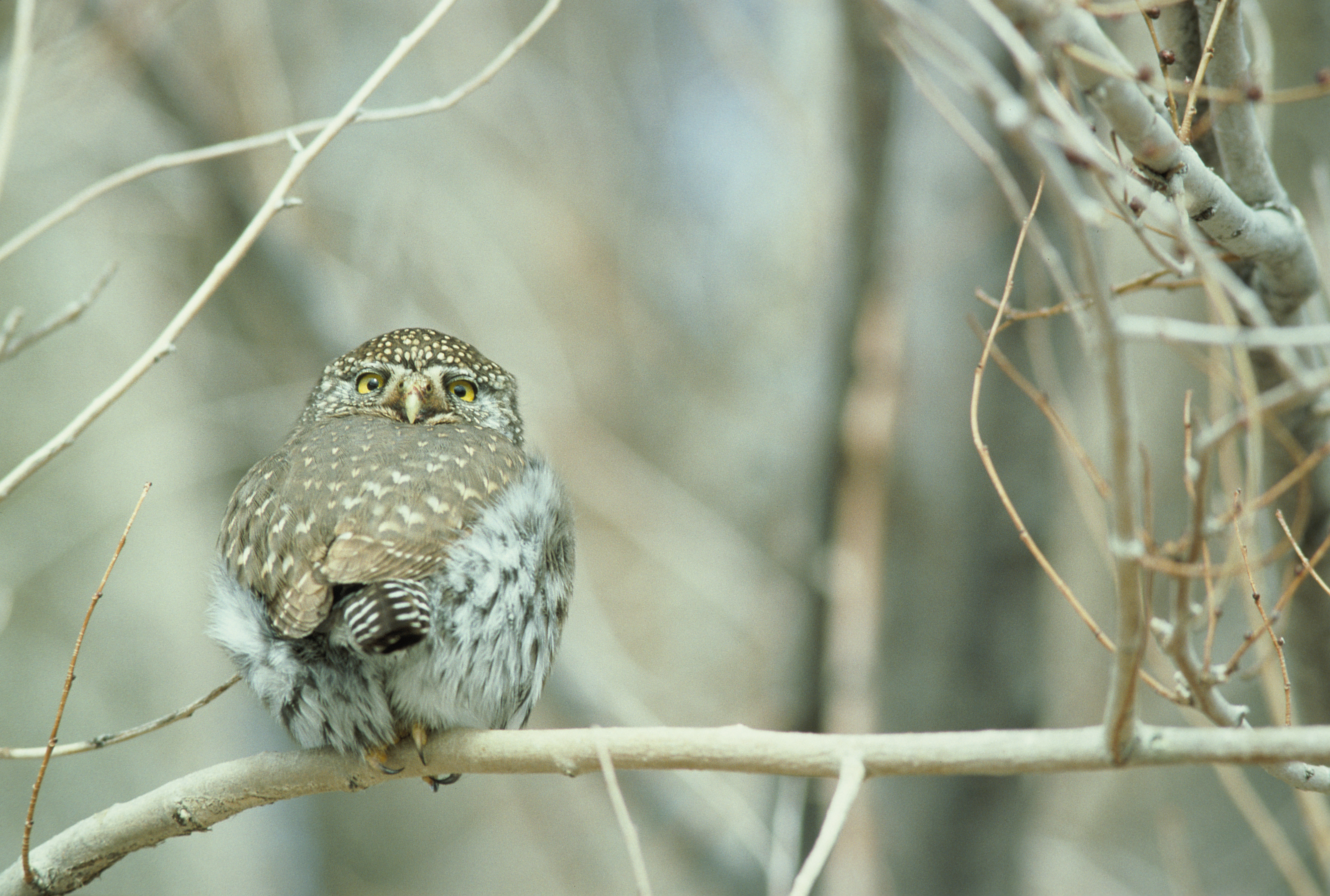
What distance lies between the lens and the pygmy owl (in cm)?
226

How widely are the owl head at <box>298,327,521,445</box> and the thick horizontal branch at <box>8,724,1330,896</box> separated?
1.16 meters

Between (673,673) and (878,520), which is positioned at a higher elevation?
(878,520)

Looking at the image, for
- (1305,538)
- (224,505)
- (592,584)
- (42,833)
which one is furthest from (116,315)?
(1305,538)

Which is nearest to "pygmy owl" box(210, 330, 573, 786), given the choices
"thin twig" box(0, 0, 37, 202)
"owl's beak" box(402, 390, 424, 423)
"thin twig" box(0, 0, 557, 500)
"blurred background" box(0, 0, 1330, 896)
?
"owl's beak" box(402, 390, 424, 423)

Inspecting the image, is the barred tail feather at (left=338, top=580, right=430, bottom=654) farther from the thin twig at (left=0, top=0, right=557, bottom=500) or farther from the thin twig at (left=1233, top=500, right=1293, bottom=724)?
the thin twig at (left=1233, top=500, right=1293, bottom=724)

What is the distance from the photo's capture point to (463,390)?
3.47 m

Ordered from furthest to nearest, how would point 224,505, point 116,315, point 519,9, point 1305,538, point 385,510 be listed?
point 519,9 < point 116,315 < point 224,505 < point 1305,538 < point 385,510

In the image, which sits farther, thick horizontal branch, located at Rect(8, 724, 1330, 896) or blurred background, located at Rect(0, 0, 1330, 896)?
blurred background, located at Rect(0, 0, 1330, 896)

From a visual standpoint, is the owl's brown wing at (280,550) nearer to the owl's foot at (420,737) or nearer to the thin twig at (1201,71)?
the owl's foot at (420,737)

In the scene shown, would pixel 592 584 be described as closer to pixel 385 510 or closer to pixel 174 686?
pixel 174 686

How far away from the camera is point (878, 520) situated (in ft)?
15.1

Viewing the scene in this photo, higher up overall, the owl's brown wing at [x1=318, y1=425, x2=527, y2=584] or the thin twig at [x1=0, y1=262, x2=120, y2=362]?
the thin twig at [x1=0, y1=262, x2=120, y2=362]

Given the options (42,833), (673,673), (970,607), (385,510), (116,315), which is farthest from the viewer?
(673,673)

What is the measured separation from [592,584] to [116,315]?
14.7 ft
